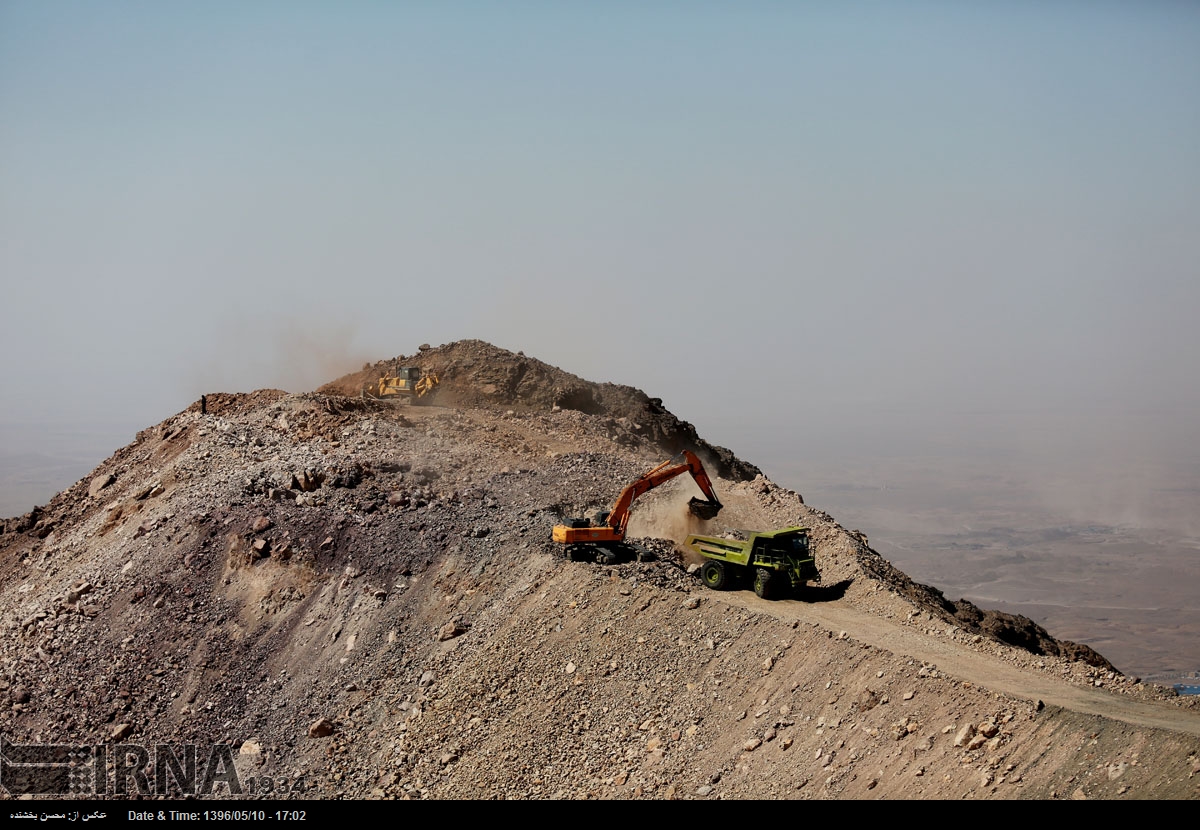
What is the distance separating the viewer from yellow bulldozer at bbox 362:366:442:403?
118ft

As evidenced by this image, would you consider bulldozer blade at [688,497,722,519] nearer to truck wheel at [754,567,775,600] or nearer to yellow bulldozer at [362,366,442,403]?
truck wheel at [754,567,775,600]

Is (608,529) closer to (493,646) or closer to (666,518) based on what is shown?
(493,646)

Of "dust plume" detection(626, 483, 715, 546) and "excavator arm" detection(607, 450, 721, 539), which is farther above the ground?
"excavator arm" detection(607, 450, 721, 539)

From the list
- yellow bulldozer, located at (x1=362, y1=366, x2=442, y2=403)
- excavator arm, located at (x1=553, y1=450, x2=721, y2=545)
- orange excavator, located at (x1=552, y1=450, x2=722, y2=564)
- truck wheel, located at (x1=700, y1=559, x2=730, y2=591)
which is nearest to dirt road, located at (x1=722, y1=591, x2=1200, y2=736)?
truck wheel, located at (x1=700, y1=559, x2=730, y2=591)

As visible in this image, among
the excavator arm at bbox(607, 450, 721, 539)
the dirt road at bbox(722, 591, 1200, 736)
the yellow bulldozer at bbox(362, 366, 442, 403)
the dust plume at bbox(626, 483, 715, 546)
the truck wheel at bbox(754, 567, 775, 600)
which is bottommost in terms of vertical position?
the dirt road at bbox(722, 591, 1200, 736)

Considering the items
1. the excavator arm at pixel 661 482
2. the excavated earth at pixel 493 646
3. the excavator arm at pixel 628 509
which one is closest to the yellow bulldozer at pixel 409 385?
the excavated earth at pixel 493 646

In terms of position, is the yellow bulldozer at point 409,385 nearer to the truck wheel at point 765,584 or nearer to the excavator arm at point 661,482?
the excavator arm at point 661,482

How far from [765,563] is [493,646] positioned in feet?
19.3

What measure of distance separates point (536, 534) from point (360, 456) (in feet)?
23.0

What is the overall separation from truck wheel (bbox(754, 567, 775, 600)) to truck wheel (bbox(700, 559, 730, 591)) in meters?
0.78

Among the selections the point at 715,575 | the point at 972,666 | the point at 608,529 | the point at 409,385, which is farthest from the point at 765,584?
the point at 409,385

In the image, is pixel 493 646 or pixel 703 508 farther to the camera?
pixel 703 508

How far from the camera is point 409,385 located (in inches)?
1425

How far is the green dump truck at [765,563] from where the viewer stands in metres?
21.2
